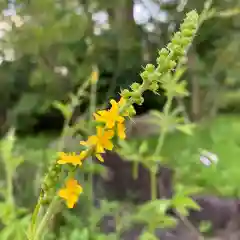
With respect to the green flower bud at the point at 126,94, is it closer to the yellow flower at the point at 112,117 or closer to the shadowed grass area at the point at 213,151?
the yellow flower at the point at 112,117

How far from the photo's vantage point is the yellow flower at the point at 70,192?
275 millimetres

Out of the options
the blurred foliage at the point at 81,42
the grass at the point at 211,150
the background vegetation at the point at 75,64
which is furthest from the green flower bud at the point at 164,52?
the grass at the point at 211,150

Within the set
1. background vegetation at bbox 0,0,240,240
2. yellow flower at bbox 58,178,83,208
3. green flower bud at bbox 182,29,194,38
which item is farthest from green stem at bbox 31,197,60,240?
background vegetation at bbox 0,0,240,240

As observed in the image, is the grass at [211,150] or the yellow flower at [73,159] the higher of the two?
the yellow flower at [73,159]

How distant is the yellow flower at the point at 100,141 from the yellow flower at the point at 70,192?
0.03m

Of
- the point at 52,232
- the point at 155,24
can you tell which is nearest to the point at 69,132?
the point at 52,232

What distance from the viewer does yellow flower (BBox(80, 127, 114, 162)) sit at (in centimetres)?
26

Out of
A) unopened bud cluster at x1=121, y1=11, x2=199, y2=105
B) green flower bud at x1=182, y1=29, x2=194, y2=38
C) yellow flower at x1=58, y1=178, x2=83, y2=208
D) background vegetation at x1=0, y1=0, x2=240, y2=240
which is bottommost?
background vegetation at x1=0, y1=0, x2=240, y2=240

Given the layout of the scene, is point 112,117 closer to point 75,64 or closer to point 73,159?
point 73,159

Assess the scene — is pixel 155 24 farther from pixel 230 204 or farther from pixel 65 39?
pixel 230 204

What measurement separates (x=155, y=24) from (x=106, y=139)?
2.60ft

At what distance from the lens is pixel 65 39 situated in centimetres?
95

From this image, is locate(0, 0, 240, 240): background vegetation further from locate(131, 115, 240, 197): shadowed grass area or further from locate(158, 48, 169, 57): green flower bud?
locate(158, 48, 169, 57): green flower bud

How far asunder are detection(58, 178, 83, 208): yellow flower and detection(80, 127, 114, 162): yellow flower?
0.03 metres
